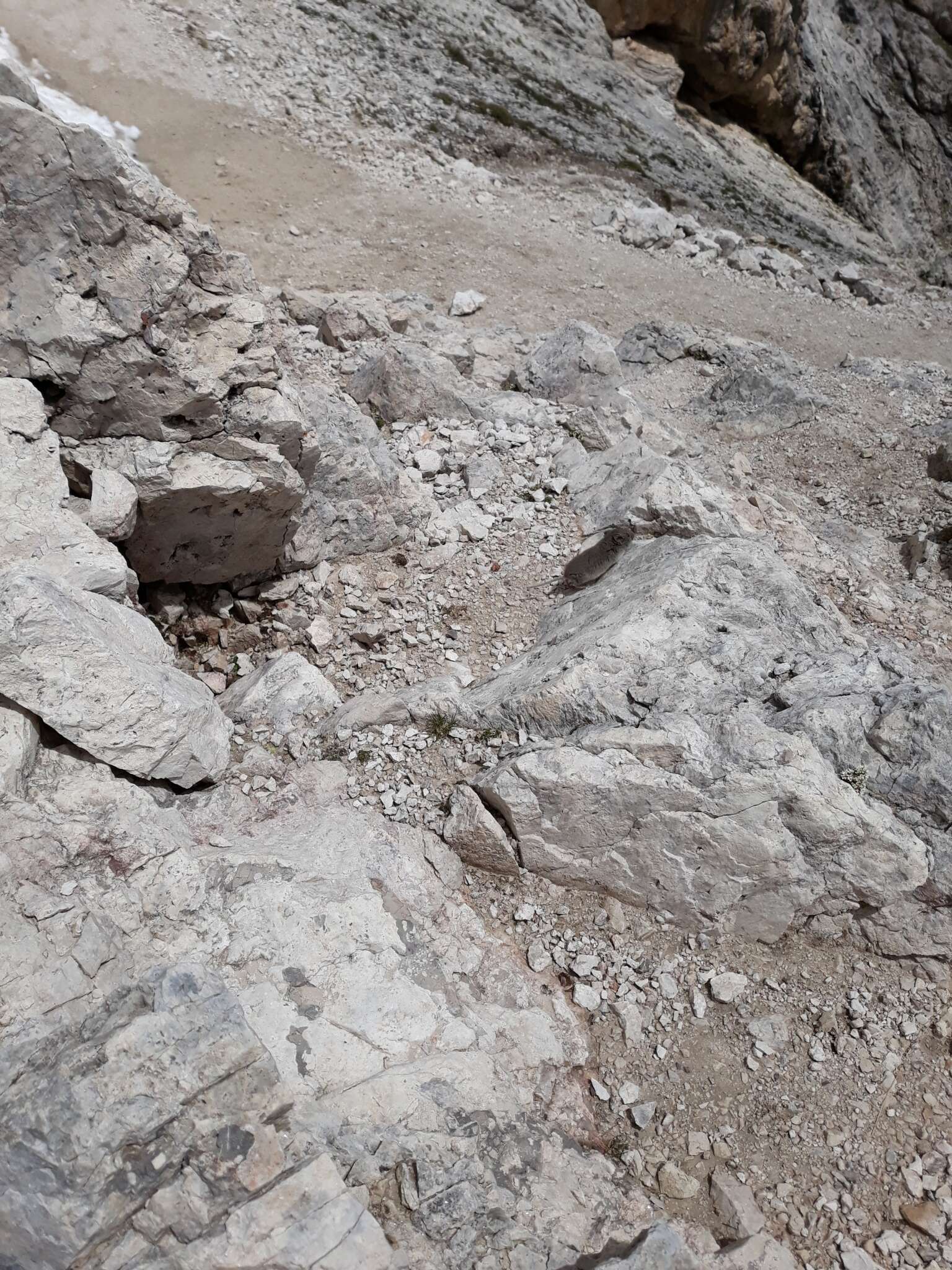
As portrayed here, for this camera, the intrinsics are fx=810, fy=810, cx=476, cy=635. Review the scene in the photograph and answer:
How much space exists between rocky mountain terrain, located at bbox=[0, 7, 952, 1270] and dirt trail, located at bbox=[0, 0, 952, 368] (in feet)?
22.7

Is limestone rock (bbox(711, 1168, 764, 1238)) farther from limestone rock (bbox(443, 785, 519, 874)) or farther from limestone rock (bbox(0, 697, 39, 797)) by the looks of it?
limestone rock (bbox(0, 697, 39, 797))

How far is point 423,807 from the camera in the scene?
6.28 meters

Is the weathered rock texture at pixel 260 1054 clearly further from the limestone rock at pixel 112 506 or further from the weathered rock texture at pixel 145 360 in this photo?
the weathered rock texture at pixel 145 360

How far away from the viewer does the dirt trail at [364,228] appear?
56.5 feet

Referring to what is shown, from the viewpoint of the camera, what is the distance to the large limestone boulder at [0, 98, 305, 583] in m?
6.66

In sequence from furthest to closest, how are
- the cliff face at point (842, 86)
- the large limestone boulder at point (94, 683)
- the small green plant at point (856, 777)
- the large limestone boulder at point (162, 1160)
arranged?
the cliff face at point (842, 86)
the small green plant at point (856, 777)
the large limestone boulder at point (94, 683)
the large limestone boulder at point (162, 1160)

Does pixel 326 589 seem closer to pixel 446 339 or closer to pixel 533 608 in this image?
pixel 533 608

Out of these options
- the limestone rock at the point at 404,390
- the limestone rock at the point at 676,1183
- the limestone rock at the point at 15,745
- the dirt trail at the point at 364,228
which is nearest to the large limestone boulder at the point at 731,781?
the limestone rock at the point at 676,1183

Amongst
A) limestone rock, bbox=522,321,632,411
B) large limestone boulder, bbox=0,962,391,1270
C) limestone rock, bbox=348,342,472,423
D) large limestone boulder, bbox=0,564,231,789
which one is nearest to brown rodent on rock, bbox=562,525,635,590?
limestone rock, bbox=348,342,472,423

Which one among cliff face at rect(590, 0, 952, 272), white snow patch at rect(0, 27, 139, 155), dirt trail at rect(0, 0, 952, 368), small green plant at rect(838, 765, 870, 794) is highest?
cliff face at rect(590, 0, 952, 272)

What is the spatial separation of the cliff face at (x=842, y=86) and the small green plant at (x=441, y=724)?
35172 mm

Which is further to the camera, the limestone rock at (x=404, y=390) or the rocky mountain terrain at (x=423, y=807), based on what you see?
the limestone rock at (x=404, y=390)

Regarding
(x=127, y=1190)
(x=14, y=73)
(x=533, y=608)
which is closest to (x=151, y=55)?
(x=14, y=73)

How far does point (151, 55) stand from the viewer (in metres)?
21.2
